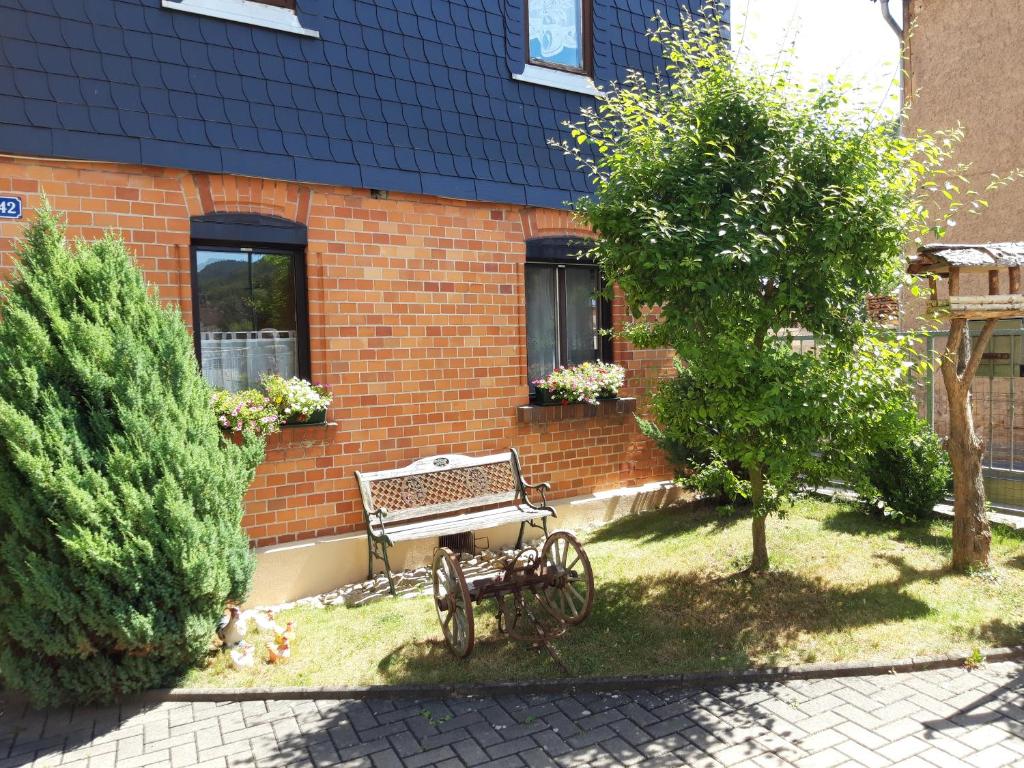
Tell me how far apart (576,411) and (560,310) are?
3.45 ft

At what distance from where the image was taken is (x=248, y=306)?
5.84 meters

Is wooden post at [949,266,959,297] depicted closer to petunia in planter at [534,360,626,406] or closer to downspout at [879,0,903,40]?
petunia in planter at [534,360,626,406]

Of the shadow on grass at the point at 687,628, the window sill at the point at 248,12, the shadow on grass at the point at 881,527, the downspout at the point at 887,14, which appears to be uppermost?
the downspout at the point at 887,14

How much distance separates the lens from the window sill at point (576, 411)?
7129 mm

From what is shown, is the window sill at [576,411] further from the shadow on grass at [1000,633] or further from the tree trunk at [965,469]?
the shadow on grass at [1000,633]

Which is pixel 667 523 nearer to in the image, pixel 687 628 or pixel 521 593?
pixel 687 628

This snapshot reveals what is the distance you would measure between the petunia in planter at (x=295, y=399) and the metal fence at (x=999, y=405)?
3.94 meters

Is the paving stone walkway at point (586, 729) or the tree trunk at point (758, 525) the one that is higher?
the tree trunk at point (758, 525)

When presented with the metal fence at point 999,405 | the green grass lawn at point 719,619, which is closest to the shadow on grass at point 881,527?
the green grass lawn at point 719,619

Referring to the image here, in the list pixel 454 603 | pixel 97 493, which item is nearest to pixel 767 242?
pixel 454 603

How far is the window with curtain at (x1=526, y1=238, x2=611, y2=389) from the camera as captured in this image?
7391 millimetres

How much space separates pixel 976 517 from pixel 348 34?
6.11 meters

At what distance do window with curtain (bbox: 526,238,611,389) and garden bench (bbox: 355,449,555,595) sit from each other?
1257 mm

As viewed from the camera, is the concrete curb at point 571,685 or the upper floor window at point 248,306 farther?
the upper floor window at point 248,306
